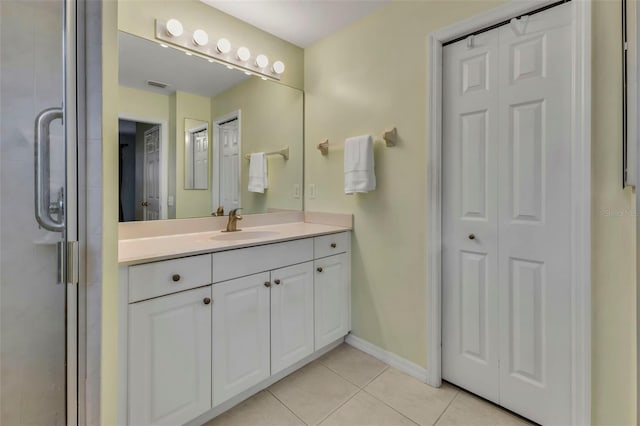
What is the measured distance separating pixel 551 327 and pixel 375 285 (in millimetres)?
923

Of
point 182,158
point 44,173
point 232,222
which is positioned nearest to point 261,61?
point 182,158

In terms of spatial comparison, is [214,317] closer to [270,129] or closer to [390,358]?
[390,358]

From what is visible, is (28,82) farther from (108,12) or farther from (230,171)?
(230,171)

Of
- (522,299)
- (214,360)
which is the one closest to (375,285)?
(522,299)

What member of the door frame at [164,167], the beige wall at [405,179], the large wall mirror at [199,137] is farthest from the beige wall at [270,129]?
the door frame at [164,167]

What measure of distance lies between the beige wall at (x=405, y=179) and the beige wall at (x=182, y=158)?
80 centimetres

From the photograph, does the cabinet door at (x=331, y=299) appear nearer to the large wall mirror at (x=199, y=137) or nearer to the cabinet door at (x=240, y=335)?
the cabinet door at (x=240, y=335)

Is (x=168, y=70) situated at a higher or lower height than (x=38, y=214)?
higher

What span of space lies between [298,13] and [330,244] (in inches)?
60.8

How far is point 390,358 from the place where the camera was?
1.87 meters

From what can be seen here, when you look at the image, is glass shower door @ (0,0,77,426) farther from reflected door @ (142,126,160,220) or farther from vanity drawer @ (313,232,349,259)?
vanity drawer @ (313,232,349,259)

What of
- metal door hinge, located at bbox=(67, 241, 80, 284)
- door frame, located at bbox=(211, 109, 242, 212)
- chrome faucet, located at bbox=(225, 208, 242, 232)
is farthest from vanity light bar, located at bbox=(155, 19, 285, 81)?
metal door hinge, located at bbox=(67, 241, 80, 284)

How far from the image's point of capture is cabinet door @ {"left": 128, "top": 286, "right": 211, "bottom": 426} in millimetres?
1143

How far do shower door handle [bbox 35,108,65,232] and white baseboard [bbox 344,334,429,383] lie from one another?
5.94ft
